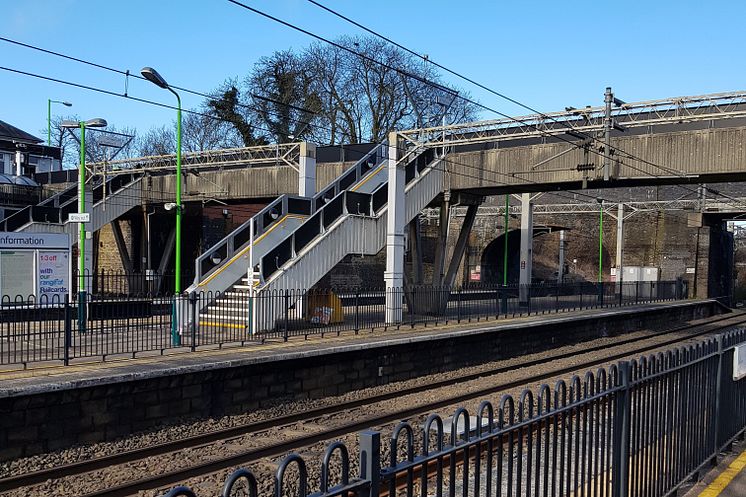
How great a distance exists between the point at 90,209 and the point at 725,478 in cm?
3118

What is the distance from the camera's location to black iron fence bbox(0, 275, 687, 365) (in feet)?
45.8

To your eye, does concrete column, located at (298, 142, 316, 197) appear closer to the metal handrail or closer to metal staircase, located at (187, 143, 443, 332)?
metal staircase, located at (187, 143, 443, 332)

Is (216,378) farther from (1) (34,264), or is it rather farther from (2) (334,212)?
(2) (334,212)

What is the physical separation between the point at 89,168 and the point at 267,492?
3004 centimetres

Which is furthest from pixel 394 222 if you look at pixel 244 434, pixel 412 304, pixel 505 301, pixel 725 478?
pixel 725 478

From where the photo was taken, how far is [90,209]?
32844mm

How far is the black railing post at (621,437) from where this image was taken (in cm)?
548

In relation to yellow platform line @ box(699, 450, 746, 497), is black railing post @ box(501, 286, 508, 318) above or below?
above

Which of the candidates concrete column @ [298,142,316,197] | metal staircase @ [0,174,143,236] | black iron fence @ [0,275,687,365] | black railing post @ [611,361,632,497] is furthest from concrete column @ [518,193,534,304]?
black railing post @ [611,361,632,497]

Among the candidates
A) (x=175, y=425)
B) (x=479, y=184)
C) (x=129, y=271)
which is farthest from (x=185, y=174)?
(x=175, y=425)

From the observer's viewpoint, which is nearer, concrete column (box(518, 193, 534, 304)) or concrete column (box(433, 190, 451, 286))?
concrete column (box(433, 190, 451, 286))

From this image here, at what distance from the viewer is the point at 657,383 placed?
20.4 feet

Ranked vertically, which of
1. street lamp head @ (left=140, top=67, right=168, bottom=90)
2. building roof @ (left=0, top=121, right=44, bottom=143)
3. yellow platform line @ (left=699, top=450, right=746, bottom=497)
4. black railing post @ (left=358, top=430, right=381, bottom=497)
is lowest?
yellow platform line @ (left=699, top=450, right=746, bottom=497)

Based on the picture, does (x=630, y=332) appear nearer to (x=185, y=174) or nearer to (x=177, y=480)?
(x=185, y=174)
